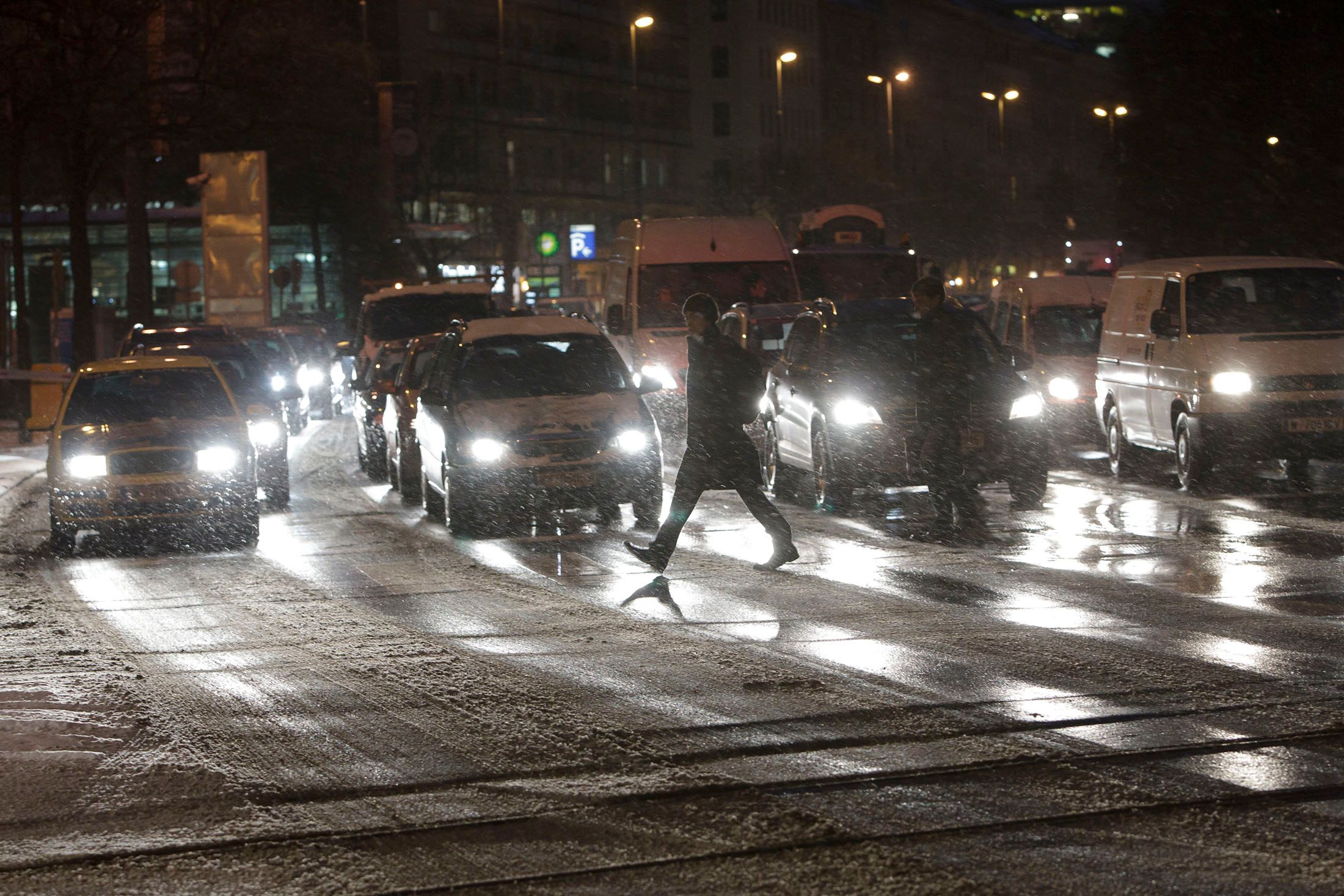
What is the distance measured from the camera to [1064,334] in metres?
25.1

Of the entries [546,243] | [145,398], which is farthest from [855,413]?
[546,243]

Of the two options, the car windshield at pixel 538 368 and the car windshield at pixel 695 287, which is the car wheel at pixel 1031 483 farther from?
the car windshield at pixel 695 287

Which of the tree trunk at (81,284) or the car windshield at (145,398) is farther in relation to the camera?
the tree trunk at (81,284)

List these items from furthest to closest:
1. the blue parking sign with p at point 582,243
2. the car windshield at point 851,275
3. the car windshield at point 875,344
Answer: the blue parking sign with p at point 582,243
the car windshield at point 851,275
the car windshield at point 875,344

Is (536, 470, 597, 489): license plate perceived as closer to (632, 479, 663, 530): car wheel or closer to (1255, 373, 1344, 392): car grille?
(632, 479, 663, 530): car wheel

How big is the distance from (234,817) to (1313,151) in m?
35.6

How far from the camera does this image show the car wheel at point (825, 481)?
1647 centimetres

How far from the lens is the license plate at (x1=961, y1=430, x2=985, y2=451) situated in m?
15.3

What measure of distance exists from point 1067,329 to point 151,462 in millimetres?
13443

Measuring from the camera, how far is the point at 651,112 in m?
109

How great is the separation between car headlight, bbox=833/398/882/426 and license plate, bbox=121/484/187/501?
17.7ft

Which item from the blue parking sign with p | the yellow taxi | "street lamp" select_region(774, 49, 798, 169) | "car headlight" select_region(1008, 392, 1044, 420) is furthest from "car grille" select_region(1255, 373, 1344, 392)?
"street lamp" select_region(774, 49, 798, 169)

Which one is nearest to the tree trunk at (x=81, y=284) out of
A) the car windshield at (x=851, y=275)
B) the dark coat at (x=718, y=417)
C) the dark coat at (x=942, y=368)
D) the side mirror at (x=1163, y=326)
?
the car windshield at (x=851, y=275)

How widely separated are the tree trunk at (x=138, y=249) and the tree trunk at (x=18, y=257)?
2008mm
